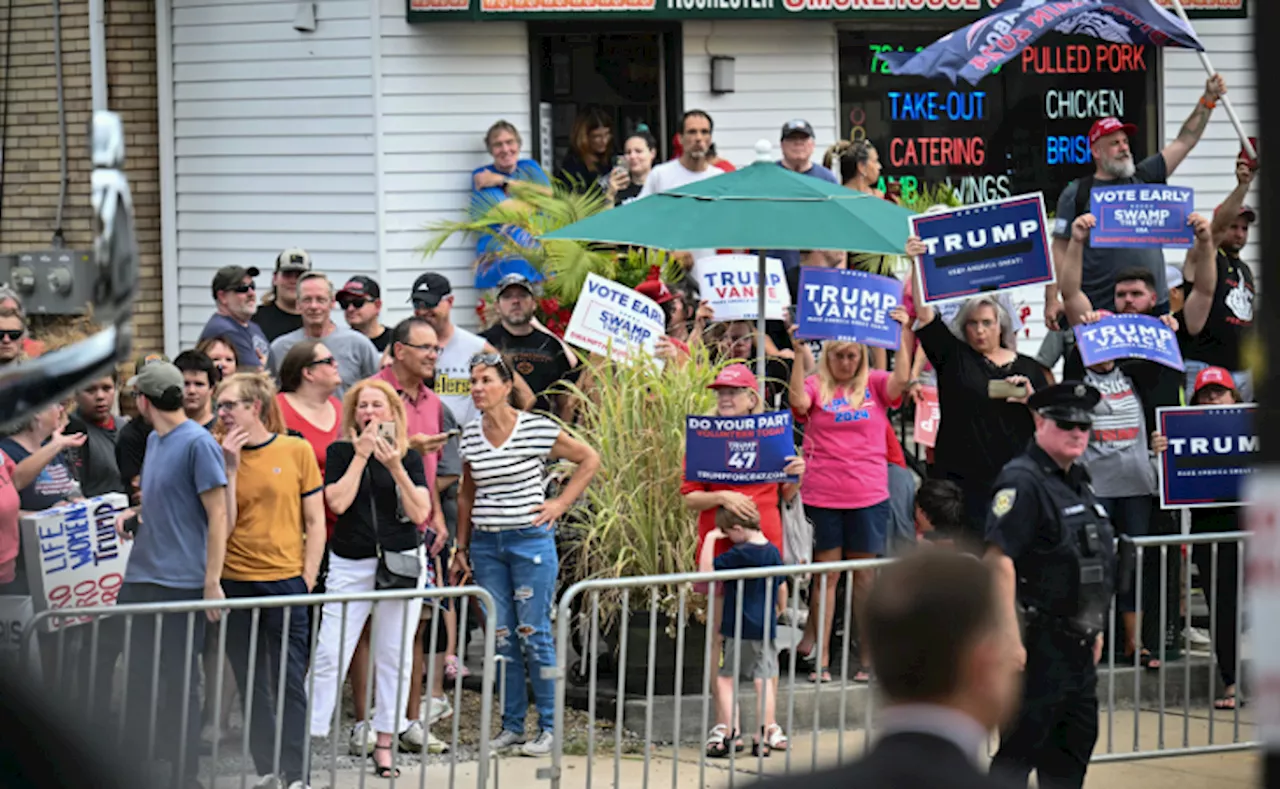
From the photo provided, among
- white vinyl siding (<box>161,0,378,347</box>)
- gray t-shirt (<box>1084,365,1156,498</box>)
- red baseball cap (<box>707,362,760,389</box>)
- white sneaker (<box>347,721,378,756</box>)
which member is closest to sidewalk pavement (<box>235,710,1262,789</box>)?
white sneaker (<box>347,721,378,756</box>)

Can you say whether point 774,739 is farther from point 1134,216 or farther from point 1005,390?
point 1134,216

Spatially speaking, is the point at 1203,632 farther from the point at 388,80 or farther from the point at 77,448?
the point at 388,80

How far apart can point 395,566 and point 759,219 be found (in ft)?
8.76

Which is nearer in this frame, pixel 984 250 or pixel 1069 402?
pixel 1069 402

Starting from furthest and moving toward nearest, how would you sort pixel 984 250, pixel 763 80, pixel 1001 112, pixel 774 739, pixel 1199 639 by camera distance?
1. pixel 1001 112
2. pixel 763 80
3. pixel 1199 639
4. pixel 984 250
5. pixel 774 739

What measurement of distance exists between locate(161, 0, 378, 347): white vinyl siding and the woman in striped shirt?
555 centimetres

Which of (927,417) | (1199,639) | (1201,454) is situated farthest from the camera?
(1199,639)

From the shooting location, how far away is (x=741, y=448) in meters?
8.67

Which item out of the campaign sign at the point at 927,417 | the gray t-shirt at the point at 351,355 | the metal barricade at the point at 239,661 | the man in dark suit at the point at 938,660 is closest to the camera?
the man in dark suit at the point at 938,660

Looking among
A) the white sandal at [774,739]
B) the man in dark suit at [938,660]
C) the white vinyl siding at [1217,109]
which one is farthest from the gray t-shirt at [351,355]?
the white vinyl siding at [1217,109]

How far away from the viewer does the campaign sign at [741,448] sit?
8.67 m

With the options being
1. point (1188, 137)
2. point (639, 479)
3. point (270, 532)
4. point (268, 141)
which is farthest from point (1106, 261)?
point (268, 141)

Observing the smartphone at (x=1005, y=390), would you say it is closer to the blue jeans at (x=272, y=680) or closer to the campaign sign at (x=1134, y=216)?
the campaign sign at (x=1134, y=216)

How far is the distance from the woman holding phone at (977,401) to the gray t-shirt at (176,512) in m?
3.65
